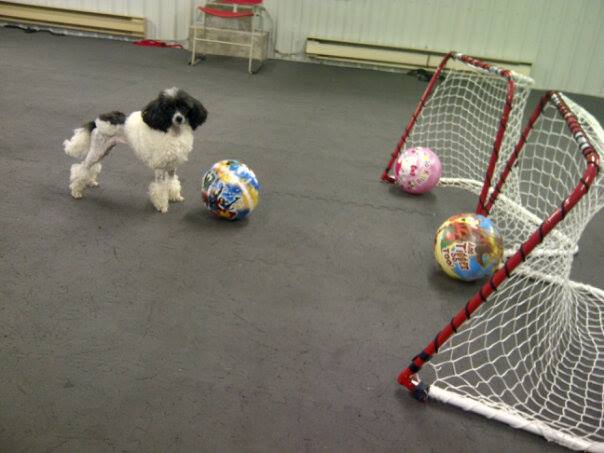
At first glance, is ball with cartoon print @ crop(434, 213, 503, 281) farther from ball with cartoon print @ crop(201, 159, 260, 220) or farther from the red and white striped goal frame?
ball with cartoon print @ crop(201, 159, 260, 220)

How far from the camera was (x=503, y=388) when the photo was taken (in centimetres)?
191

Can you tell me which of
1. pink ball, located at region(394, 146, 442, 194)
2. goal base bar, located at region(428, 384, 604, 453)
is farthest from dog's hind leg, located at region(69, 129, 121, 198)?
goal base bar, located at region(428, 384, 604, 453)

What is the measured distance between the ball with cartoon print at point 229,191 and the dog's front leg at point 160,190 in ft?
0.68

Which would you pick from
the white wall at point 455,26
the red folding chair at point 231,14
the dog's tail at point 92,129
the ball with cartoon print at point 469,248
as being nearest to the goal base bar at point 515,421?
the ball with cartoon print at point 469,248

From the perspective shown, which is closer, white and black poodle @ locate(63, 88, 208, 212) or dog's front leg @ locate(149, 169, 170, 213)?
white and black poodle @ locate(63, 88, 208, 212)

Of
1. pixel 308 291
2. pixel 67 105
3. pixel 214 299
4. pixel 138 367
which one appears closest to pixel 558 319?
pixel 308 291

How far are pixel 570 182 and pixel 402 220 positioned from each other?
146 centimetres

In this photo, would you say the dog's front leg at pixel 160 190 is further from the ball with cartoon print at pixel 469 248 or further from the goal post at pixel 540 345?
the goal post at pixel 540 345

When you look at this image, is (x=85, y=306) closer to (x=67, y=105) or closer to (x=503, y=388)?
(x=503, y=388)

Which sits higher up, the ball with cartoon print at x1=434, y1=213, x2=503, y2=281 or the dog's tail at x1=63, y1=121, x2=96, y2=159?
the dog's tail at x1=63, y1=121, x2=96, y2=159

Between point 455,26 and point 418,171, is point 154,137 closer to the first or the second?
point 418,171

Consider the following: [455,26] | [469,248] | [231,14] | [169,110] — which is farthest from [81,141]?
[455,26]

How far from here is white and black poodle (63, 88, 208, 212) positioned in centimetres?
257

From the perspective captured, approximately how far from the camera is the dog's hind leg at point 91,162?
2799 millimetres
